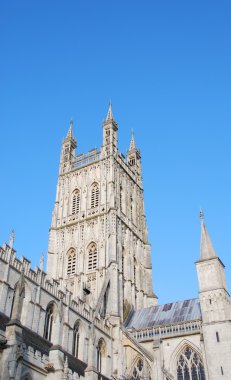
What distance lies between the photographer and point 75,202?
48.2 m

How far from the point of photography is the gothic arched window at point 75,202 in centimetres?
4747

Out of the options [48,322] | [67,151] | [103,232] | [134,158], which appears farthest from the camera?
Answer: [134,158]

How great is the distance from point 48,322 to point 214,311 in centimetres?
1189

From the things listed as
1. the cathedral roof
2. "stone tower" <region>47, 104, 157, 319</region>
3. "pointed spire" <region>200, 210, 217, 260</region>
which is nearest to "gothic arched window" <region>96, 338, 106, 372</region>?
"stone tower" <region>47, 104, 157, 319</region>

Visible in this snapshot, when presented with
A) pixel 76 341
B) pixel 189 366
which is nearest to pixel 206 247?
pixel 189 366

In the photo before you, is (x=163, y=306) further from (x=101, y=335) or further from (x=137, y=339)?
(x=101, y=335)

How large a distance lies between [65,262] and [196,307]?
13.5m

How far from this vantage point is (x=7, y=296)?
25156 millimetres

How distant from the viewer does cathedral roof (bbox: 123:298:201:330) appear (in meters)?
36.8

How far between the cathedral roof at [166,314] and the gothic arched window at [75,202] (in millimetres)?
12270

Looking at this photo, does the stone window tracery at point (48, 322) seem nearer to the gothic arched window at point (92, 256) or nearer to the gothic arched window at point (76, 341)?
the gothic arched window at point (76, 341)

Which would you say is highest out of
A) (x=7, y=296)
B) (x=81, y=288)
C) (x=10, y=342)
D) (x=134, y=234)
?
(x=134, y=234)

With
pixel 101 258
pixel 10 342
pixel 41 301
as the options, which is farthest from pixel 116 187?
pixel 10 342

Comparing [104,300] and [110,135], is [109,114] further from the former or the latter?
[104,300]
